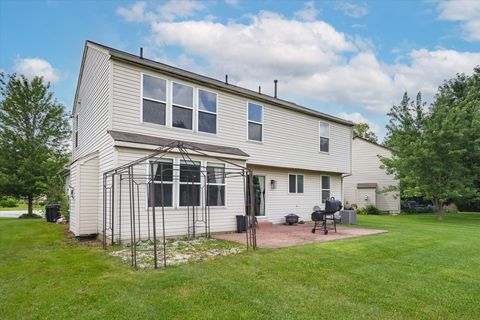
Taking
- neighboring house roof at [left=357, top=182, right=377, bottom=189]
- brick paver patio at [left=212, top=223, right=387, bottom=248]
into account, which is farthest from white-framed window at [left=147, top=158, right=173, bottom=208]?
neighboring house roof at [left=357, top=182, right=377, bottom=189]

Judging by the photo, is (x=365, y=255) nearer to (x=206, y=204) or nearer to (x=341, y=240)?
(x=341, y=240)

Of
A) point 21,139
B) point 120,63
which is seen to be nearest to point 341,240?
point 120,63

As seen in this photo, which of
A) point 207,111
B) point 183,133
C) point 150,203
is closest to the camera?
point 150,203

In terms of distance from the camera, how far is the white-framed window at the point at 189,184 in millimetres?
9662

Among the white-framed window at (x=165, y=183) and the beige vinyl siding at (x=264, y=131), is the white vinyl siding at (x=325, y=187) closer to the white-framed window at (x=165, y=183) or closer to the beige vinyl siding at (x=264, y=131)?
the beige vinyl siding at (x=264, y=131)

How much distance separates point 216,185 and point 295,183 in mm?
5257

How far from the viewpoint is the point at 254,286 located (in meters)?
4.85

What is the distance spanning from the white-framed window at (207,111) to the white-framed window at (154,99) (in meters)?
1.31

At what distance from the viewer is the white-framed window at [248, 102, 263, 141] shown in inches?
492

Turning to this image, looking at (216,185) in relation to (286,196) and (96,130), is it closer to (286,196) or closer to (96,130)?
(96,130)

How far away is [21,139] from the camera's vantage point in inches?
787

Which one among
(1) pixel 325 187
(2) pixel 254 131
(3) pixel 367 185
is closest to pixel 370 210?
(3) pixel 367 185

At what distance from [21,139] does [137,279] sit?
1929 cm

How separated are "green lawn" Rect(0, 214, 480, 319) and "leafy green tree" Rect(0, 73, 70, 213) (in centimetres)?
1350
